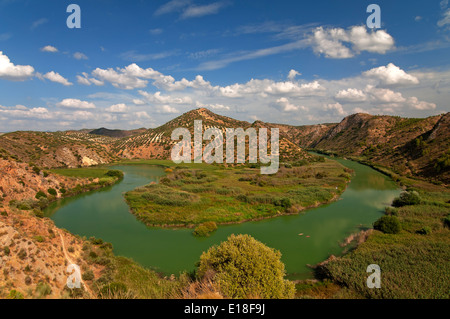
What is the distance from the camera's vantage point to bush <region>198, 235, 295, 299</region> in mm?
11472

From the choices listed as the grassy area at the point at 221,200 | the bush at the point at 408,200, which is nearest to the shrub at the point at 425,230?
the bush at the point at 408,200

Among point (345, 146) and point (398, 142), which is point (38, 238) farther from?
point (345, 146)

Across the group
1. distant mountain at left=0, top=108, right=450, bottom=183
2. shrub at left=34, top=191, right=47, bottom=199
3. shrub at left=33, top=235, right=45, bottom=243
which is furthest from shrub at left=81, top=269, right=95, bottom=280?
distant mountain at left=0, top=108, right=450, bottom=183

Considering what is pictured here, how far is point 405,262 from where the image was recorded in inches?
669

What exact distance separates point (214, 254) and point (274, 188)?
3209cm

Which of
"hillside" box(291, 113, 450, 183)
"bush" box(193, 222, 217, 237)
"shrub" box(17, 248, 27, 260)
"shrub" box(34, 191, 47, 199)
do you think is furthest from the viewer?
"hillside" box(291, 113, 450, 183)

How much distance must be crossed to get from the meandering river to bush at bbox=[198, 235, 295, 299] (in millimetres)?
5205

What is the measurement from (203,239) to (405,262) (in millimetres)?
16950

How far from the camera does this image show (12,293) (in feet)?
32.4

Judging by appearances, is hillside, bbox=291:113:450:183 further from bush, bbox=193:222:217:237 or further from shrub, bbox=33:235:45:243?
shrub, bbox=33:235:45:243

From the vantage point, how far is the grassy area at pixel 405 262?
14.1 metres

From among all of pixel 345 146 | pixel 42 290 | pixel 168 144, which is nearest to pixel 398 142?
pixel 345 146
